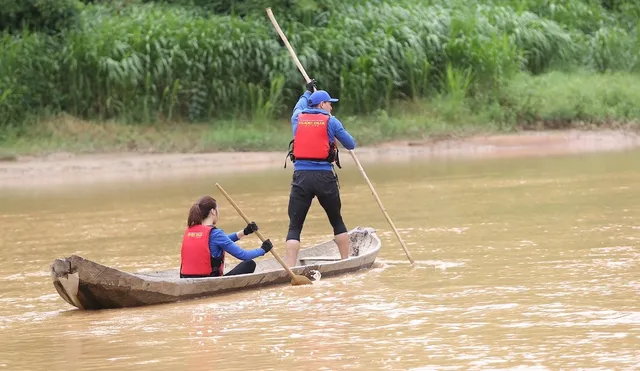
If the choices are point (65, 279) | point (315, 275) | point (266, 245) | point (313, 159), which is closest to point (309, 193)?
point (313, 159)

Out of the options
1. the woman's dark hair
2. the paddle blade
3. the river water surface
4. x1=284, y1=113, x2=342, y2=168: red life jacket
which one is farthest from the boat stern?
x1=284, y1=113, x2=342, y2=168: red life jacket

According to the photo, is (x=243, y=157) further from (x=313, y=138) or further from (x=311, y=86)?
(x=313, y=138)

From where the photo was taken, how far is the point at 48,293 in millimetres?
11531

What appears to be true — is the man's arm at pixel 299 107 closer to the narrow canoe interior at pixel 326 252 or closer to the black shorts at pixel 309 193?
the black shorts at pixel 309 193

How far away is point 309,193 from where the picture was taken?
1180cm

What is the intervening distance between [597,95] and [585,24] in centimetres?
546

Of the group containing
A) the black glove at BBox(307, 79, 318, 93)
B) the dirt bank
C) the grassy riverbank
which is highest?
the black glove at BBox(307, 79, 318, 93)

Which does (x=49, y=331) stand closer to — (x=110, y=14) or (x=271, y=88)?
(x=271, y=88)

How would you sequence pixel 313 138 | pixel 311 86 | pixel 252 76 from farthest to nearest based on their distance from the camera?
pixel 252 76, pixel 311 86, pixel 313 138

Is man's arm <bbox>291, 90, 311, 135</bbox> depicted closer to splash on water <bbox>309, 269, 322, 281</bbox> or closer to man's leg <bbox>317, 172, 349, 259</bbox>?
man's leg <bbox>317, 172, 349, 259</bbox>

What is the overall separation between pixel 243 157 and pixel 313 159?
37.8 feet

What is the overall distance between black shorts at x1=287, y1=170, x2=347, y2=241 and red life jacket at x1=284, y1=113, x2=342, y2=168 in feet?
0.48

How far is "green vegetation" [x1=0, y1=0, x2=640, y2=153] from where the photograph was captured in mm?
24109

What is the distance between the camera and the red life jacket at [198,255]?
34.7 ft
